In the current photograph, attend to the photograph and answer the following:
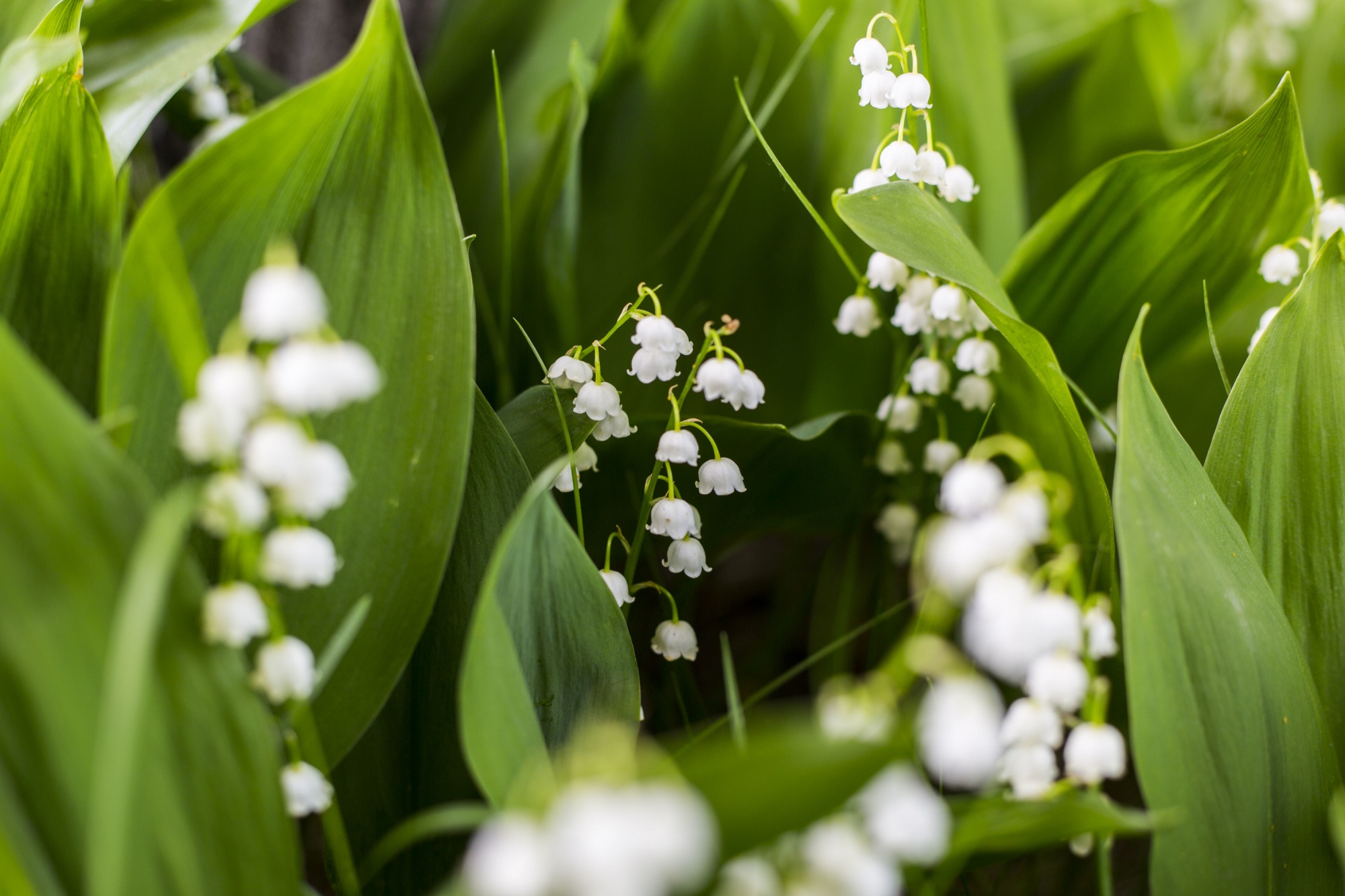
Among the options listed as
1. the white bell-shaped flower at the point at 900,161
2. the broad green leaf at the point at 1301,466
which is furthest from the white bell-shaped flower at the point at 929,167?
the broad green leaf at the point at 1301,466

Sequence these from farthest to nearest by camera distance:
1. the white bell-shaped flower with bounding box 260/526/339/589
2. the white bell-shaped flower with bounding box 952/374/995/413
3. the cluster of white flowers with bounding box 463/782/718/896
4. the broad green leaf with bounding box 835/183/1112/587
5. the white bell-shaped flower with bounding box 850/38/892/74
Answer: the white bell-shaped flower with bounding box 952/374/995/413 → the white bell-shaped flower with bounding box 850/38/892/74 → the broad green leaf with bounding box 835/183/1112/587 → the white bell-shaped flower with bounding box 260/526/339/589 → the cluster of white flowers with bounding box 463/782/718/896

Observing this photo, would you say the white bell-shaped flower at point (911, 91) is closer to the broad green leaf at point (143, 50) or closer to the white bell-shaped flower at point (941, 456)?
the white bell-shaped flower at point (941, 456)

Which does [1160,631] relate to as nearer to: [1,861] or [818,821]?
[818,821]

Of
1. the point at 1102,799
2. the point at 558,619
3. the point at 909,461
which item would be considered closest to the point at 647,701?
the point at 909,461

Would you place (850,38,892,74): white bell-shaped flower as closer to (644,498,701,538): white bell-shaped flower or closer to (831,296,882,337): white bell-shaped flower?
(831,296,882,337): white bell-shaped flower

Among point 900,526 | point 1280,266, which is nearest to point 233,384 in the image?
point 900,526

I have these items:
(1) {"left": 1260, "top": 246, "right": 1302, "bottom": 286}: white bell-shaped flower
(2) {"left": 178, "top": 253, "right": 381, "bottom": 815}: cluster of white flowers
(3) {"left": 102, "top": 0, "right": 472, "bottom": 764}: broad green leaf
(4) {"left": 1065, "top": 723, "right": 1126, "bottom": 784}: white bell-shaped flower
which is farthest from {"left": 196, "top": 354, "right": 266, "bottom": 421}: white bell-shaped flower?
(1) {"left": 1260, "top": 246, "right": 1302, "bottom": 286}: white bell-shaped flower
